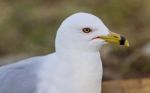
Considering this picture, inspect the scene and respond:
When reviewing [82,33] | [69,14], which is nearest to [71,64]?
[82,33]

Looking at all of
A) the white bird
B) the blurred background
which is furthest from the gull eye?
the blurred background

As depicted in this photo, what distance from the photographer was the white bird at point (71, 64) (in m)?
1.31

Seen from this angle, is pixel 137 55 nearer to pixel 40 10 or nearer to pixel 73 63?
pixel 40 10

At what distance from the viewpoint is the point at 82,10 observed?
2.71 meters

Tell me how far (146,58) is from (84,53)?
1159 millimetres

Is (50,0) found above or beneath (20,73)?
beneath

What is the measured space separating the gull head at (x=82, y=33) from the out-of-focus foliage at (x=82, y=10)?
1.05 metres

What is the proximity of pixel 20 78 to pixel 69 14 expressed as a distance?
1259 mm

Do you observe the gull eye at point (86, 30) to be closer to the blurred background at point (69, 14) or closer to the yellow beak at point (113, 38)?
the yellow beak at point (113, 38)

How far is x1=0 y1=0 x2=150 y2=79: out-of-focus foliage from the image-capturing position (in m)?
2.46

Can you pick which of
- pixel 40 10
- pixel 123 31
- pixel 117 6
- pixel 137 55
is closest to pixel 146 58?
pixel 137 55

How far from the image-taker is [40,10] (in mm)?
A: 2797

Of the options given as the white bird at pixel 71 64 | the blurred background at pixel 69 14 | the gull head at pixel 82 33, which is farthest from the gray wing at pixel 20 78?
the blurred background at pixel 69 14

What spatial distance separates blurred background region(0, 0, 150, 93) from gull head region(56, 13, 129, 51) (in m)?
1.04
